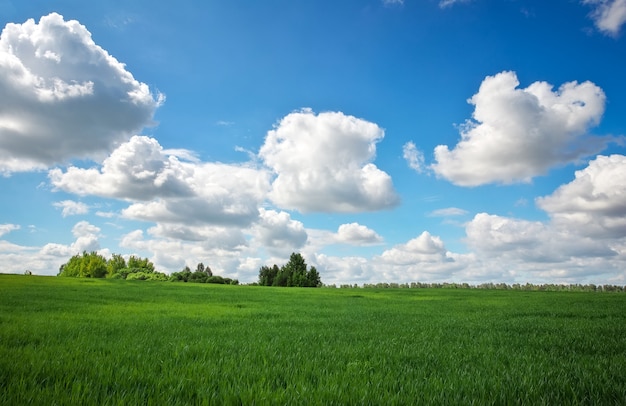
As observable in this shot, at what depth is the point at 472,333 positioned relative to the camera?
10.5m

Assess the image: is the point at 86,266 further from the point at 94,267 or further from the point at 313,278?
the point at 313,278

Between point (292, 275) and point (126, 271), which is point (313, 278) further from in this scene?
point (126, 271)

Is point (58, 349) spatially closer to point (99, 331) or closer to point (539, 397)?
point (99, 331)

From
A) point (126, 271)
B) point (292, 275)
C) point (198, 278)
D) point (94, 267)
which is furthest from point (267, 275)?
point (94, 267)

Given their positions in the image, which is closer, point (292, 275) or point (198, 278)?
point (198, 278)

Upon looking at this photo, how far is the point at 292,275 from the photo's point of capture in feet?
304

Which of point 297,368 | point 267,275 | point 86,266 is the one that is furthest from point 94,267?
point 297,368

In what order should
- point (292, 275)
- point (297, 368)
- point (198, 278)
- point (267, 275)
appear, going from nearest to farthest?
1. point (297, 368)
2. point (198, 278)
3. point (292, 275)
4. point (267, 275)

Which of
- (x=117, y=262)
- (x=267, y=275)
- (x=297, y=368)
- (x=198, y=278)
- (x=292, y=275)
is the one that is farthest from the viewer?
(x=117, y=262)

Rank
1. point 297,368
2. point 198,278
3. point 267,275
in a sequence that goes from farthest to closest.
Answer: point 267,275
point 198,278
point 297,368

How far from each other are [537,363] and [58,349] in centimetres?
836

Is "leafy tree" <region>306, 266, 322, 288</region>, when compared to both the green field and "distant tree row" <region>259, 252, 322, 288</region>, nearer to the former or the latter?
"distant tree row" <region>259, 252, 322, 288</region>

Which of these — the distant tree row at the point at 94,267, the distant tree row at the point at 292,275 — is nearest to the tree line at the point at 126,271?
the distant tree row at the point at 94,267

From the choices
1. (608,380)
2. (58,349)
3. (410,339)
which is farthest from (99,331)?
(608,380)
